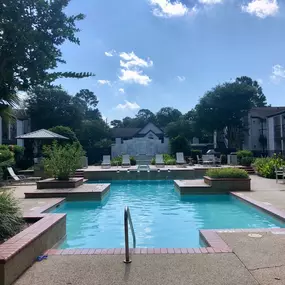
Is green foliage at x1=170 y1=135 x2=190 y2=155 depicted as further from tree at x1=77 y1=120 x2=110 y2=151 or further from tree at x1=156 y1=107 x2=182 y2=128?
tree at x1=156 y1=107 x2=182 y2=128

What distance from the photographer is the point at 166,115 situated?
74188 millimetres

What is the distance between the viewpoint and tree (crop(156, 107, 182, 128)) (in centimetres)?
7306

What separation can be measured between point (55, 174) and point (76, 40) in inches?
406

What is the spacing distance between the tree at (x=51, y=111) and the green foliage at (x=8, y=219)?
133 ft

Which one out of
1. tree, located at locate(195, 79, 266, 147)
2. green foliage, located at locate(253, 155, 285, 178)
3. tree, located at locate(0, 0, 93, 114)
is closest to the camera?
tree, located at locate(0, 0, 93, 114)

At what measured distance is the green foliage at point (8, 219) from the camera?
4840mm

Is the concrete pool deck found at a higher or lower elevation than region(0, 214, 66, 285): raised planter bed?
lower

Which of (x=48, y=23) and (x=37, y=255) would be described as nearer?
(x=48, y=23)

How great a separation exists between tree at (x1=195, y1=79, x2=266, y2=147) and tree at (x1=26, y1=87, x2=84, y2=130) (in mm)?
17073

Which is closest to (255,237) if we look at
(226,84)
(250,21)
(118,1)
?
(118,1)

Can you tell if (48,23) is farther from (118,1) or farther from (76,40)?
(118,1)

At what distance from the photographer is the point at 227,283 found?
3.61 m

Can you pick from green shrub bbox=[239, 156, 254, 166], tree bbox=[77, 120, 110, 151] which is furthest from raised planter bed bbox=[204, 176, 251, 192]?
tree bbox=[77, 120, 110, 151]

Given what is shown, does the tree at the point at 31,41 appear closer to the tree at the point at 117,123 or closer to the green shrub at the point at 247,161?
the green shrub at the point at 247,161
